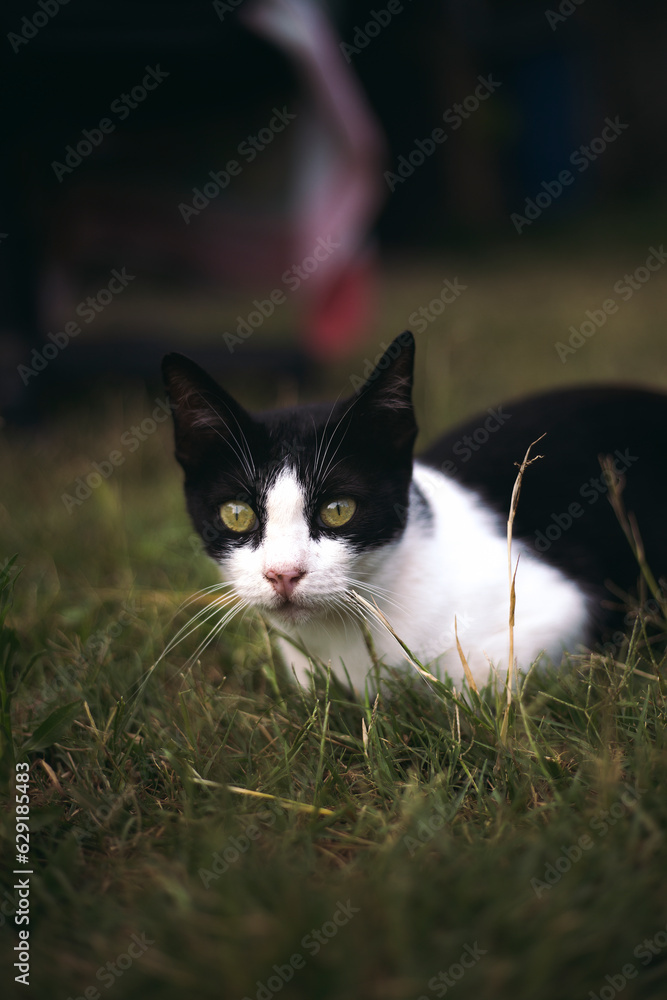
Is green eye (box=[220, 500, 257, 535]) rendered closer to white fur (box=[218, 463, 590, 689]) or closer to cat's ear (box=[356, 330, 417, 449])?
white fur (box=[218, 463, 590, 689])

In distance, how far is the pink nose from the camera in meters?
1.30

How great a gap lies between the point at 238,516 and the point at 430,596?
1.32 ft

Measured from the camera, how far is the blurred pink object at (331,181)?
3.45 meters

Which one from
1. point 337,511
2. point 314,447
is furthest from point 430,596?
point 314,447

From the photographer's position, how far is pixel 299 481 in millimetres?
1382

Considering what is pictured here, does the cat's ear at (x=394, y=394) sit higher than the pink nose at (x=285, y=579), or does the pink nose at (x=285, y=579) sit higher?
the cat's ear at (x=394, y=394)

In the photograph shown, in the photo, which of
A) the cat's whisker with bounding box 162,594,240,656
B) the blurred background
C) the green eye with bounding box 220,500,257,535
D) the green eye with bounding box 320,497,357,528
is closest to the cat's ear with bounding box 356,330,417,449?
the green eye with bounding box 320,497,357,528

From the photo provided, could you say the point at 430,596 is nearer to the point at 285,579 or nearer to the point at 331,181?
the point at 285,579

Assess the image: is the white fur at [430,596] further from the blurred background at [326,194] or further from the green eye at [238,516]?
the blurred background at [326,194]

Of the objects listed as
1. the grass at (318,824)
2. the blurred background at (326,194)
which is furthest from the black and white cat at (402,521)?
the blurred background at (326,194)

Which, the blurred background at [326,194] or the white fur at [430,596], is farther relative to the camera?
the blurred background at [326,194]

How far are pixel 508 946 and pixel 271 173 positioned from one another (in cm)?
756

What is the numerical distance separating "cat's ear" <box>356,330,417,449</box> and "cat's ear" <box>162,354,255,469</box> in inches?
9.1

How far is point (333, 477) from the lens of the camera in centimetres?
141
